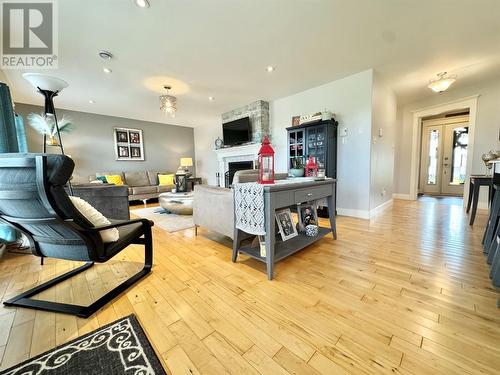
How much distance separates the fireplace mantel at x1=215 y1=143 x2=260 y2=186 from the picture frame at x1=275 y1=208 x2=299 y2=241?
115 inches

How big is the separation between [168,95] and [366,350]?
454cm

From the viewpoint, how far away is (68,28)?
82.1 inches

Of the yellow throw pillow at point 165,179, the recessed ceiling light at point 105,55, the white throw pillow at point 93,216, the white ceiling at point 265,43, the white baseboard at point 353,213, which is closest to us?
the white throw pillow at point 93,216

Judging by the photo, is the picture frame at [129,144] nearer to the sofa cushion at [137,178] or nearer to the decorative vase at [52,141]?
the sofa cushion at [137,178]

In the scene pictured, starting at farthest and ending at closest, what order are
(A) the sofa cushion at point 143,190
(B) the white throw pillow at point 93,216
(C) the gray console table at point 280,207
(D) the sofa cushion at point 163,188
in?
(D) the sofa cushion at point 163,188 → (A) the sofa cushion at point 143,190 → (C) the gray console table at point 280,207 → (B) the white throw pillow at point 93,216

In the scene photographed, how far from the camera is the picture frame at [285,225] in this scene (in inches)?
75.8

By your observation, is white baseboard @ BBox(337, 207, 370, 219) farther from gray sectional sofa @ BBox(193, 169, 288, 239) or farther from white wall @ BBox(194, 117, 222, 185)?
white wall @ BBox(194, 117, 222, 185)

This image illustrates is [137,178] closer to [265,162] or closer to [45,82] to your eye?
[45,82]

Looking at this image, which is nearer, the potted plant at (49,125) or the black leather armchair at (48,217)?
the black leather armchair at (48,217)

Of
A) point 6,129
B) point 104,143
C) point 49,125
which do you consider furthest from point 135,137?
point 6,129

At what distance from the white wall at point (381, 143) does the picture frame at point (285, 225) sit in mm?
2129

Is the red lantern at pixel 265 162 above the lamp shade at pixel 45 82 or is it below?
below

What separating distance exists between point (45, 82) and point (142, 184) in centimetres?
403

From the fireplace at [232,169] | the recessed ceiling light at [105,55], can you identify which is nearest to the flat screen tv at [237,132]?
the fireplace at [232,169]
